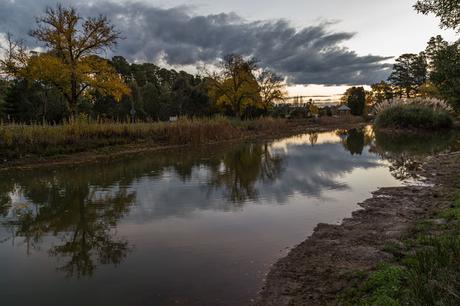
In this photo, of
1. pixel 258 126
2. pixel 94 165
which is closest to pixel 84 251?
pixel 94 165

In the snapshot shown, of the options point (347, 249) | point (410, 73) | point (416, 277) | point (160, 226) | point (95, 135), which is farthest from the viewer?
point (410, 73)

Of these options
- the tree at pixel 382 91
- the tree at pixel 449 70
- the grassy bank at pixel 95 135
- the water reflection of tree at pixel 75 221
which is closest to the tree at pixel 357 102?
the tree at pixel 382 91

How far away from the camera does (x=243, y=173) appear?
54.0ft

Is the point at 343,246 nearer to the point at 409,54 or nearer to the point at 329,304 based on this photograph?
the point at 329,304

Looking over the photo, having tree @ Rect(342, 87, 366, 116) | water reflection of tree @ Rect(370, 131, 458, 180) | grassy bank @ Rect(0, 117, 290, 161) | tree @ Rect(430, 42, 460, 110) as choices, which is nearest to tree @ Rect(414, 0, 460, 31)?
tree @ Rect(430, 42, 460, 110)

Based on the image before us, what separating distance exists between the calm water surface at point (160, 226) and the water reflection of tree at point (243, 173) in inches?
2.5

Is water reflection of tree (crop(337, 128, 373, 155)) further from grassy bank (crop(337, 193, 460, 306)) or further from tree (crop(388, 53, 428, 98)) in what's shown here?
tree (crop(388, 53, 428, 98))

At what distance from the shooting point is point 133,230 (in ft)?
27.8

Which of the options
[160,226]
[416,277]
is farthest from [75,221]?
[416,277]

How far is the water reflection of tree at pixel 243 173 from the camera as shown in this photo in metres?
12.4

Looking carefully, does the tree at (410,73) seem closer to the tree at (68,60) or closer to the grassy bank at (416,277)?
the tree at (68,60)

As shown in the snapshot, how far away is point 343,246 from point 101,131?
21.2m

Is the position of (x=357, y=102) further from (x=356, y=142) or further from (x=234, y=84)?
(x=356, y=142)

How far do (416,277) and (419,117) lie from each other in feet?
116
